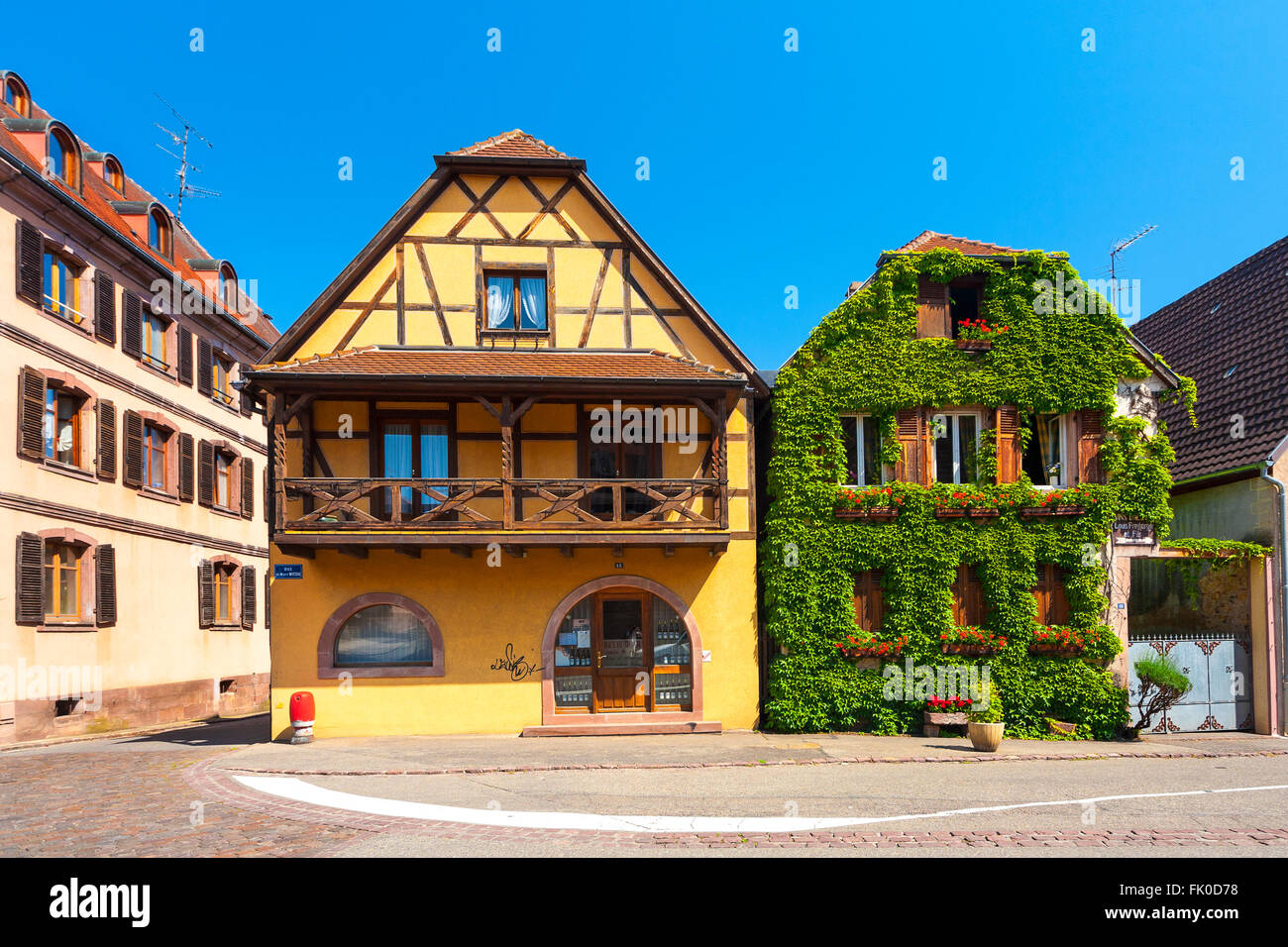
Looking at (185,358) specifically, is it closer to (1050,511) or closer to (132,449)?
(132,449)

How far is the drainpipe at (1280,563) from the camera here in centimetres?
1593

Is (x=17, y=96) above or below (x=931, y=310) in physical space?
above

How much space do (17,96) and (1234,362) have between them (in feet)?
91.7

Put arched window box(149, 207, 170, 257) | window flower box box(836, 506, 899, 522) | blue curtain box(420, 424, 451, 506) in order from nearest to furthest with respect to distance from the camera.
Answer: blue curtain box(420, 424, 451, 506)
window flower box box(836, 506, 899, 522)
arched window box(149, 207, 170, 257)

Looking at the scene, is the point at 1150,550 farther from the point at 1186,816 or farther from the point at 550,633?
the point at 550,633

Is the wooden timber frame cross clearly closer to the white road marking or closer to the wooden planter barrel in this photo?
the white road marking

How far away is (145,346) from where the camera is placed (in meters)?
21.8

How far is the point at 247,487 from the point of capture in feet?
Answer: 87.4

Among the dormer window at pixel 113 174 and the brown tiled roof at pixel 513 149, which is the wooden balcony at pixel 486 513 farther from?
the dormer window at pixel 113 174

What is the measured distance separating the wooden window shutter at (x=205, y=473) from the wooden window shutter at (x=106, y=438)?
3.80m

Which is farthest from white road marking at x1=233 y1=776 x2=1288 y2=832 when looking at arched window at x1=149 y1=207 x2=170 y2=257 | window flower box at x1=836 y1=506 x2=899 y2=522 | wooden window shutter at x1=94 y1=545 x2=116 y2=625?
arched window at x1=149 y1=207 x2=170 y2=257

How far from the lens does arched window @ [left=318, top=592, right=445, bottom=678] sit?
A: 49.3ft

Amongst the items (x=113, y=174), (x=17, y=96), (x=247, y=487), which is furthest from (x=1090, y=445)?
(x=113, y=174)

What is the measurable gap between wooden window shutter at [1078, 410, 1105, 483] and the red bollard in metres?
13.9
